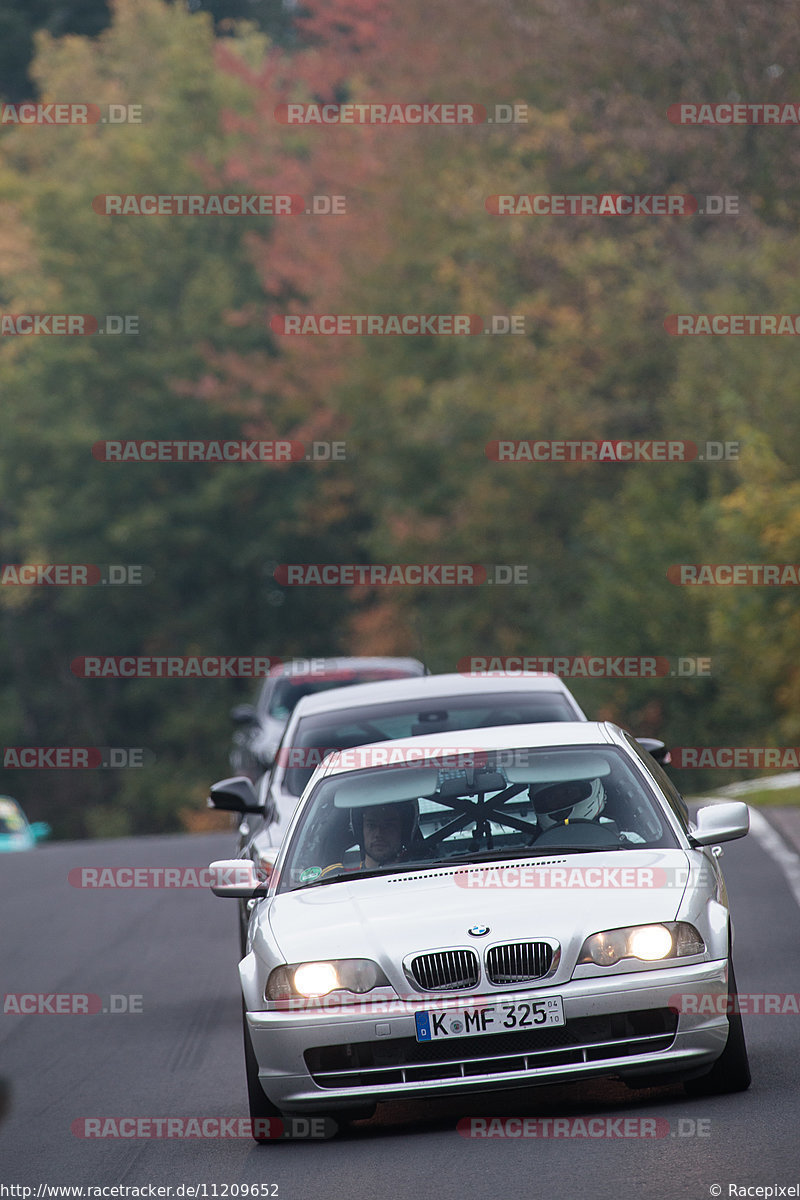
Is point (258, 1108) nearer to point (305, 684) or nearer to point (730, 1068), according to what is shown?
point (730, 1068)

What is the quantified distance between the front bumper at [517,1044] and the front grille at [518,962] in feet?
0.22

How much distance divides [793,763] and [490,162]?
53.5ft

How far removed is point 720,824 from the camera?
8109 millimetres

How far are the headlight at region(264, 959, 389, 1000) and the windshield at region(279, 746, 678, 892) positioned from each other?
63 cm

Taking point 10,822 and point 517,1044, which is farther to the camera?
point 10,822

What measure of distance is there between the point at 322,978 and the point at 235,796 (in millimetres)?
3897

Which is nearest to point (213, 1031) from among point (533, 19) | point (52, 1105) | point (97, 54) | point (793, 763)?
point (52, 1105)

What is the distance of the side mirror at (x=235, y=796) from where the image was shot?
36.5 feet

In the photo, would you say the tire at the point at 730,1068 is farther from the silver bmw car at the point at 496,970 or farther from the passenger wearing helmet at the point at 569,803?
the passenger wearing helmet at the point at 569,803

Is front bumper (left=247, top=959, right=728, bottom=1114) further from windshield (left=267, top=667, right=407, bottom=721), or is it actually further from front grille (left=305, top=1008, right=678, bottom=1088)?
windshield (left=267, top=667, right=407, bottom=721)

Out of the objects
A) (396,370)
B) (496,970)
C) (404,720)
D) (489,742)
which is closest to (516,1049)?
(496,970)

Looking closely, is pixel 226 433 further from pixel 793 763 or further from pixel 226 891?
pixel 226 891

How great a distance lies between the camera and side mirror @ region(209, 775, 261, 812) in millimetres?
11125

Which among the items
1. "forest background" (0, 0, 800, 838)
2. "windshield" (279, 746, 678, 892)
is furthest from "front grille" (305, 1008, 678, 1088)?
"forest background" (0, 0, 800, 838)
